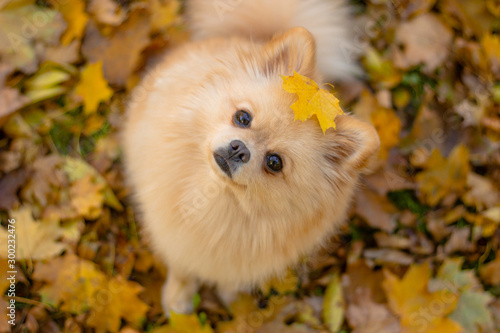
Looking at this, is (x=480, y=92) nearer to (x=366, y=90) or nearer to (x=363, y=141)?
(x=366, y=90)

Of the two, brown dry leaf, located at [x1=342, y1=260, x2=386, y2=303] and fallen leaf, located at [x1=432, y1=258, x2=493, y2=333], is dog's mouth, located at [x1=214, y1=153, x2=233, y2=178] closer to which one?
brown dry leaf, located at [x1=342, y1=260, x2=386, y2=303]

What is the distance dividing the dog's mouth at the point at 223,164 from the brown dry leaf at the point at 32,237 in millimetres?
1290

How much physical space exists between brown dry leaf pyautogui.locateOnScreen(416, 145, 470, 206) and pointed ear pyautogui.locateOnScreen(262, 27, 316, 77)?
148 centimetres

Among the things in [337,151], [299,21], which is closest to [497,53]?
[299,21]

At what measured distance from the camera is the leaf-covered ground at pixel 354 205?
91.1 inches

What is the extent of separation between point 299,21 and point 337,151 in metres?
1.12

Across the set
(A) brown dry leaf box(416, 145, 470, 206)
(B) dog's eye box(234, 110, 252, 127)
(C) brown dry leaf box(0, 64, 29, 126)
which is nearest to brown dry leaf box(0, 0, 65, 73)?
(C) brown dry leaf box(0, 64, 29, 126)

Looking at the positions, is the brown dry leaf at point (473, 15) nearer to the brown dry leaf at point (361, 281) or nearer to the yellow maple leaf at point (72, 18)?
the brown dry leaf at point (361, 281)

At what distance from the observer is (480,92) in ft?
9.52

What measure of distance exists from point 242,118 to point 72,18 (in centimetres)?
181

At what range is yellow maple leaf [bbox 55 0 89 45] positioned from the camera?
2.69 metres

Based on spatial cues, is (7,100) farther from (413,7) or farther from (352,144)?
(413,7)

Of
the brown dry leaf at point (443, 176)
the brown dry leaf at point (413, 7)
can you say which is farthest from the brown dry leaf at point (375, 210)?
the brown dry leaf at point (413, 7)

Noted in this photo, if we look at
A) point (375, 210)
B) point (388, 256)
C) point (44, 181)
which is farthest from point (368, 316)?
point (44, 181)
